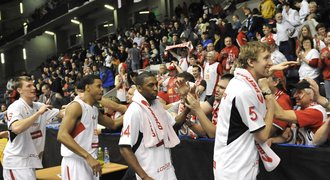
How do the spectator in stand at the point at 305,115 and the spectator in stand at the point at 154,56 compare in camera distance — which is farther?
the spectator in stand at the point at 154,56

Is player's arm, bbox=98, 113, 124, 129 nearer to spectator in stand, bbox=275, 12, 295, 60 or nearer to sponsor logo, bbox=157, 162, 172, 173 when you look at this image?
sponsor logo, bbox=157, 162, 172, 173

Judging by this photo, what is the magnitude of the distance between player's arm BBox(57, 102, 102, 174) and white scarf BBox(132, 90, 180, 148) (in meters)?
0.67

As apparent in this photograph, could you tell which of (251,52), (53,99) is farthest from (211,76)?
(53,99)

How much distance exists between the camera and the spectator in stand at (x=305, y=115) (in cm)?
385

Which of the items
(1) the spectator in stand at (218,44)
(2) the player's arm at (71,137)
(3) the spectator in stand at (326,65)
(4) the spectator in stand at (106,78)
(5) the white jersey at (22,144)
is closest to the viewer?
(2) the player's arm at (71,137)

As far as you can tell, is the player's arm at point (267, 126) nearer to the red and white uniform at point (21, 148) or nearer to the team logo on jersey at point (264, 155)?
the team logo on jersey at point (264, 155)

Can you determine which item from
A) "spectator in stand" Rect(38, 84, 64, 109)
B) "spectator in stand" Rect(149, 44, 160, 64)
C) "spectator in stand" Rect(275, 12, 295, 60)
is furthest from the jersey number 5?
"spectator in stand" Rect(149, 44, 160, 64)

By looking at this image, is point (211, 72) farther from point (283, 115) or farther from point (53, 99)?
point (53, 99)

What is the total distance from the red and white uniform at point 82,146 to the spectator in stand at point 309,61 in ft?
16.7

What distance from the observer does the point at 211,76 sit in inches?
379

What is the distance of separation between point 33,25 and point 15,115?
1203 inches

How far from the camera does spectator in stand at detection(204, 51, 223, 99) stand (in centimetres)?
955

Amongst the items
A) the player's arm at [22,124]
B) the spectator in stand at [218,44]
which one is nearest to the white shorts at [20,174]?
the player's arm at [22,124]

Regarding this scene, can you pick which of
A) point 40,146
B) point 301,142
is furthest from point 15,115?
point 301,142
